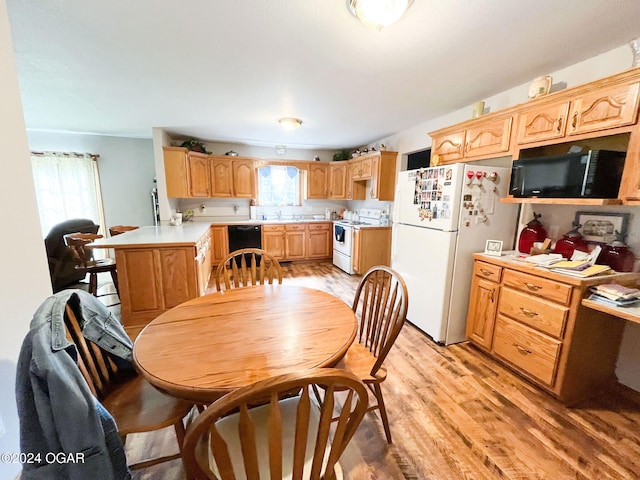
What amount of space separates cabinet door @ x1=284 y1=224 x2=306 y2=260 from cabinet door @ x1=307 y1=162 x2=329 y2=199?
2.53ft

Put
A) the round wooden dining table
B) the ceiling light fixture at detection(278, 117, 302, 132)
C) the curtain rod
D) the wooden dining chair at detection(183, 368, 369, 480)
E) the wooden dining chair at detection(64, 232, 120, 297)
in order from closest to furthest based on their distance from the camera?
the wooden dining chair at detection(183, 368, 369, 480) < the round wooden dining table < the wooden dining chair at detection(64, 232, 120, 297) < the ceiling light fixture at detection(278, 117, 302, 132) < the curtain rod

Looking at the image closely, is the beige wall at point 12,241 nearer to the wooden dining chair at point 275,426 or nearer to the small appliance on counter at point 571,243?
the wooden dining chair at point 275,426

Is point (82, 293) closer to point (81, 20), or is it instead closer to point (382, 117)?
point (81, 20)

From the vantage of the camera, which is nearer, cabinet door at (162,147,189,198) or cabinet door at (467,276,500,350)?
cabinet door at (467,276,500,350)

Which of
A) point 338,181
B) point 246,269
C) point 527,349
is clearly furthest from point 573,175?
point 338,181

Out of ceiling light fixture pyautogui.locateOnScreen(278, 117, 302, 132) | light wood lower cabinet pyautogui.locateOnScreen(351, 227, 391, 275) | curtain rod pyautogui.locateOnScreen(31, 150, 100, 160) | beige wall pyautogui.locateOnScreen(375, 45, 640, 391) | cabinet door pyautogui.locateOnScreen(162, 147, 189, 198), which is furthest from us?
light wood lower cabinet pyautogui.locateOnScreen(351, 227, 391, 275)

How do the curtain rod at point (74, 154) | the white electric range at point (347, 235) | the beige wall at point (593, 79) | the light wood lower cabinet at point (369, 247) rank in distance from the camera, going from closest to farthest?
1. the beige wall at point (593, 79)
2. the curtain rod at point (74, 154)
3. the light wood lower cabinet at point (369, 247)
4. the white electric range at point (347, 235)

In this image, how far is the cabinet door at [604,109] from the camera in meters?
1.46

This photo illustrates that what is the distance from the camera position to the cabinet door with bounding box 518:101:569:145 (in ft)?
5.81

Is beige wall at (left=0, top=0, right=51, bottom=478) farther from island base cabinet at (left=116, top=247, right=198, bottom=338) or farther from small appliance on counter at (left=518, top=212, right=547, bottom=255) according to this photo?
small appliance on counter at (left=518, top=212, right=547, bottom=255)

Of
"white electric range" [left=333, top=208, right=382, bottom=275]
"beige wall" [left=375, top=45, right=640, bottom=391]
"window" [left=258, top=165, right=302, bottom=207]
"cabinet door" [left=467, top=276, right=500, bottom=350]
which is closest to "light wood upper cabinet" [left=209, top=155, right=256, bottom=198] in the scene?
"window" [left=258, top=165, right=302, bottom=207]

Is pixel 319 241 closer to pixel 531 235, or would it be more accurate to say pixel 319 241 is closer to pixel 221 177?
pixel 221 177

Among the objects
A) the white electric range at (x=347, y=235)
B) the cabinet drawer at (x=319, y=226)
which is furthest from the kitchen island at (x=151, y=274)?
the cabinet drawer at (x=319, y=226)

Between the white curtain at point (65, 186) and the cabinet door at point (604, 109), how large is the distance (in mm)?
6334
